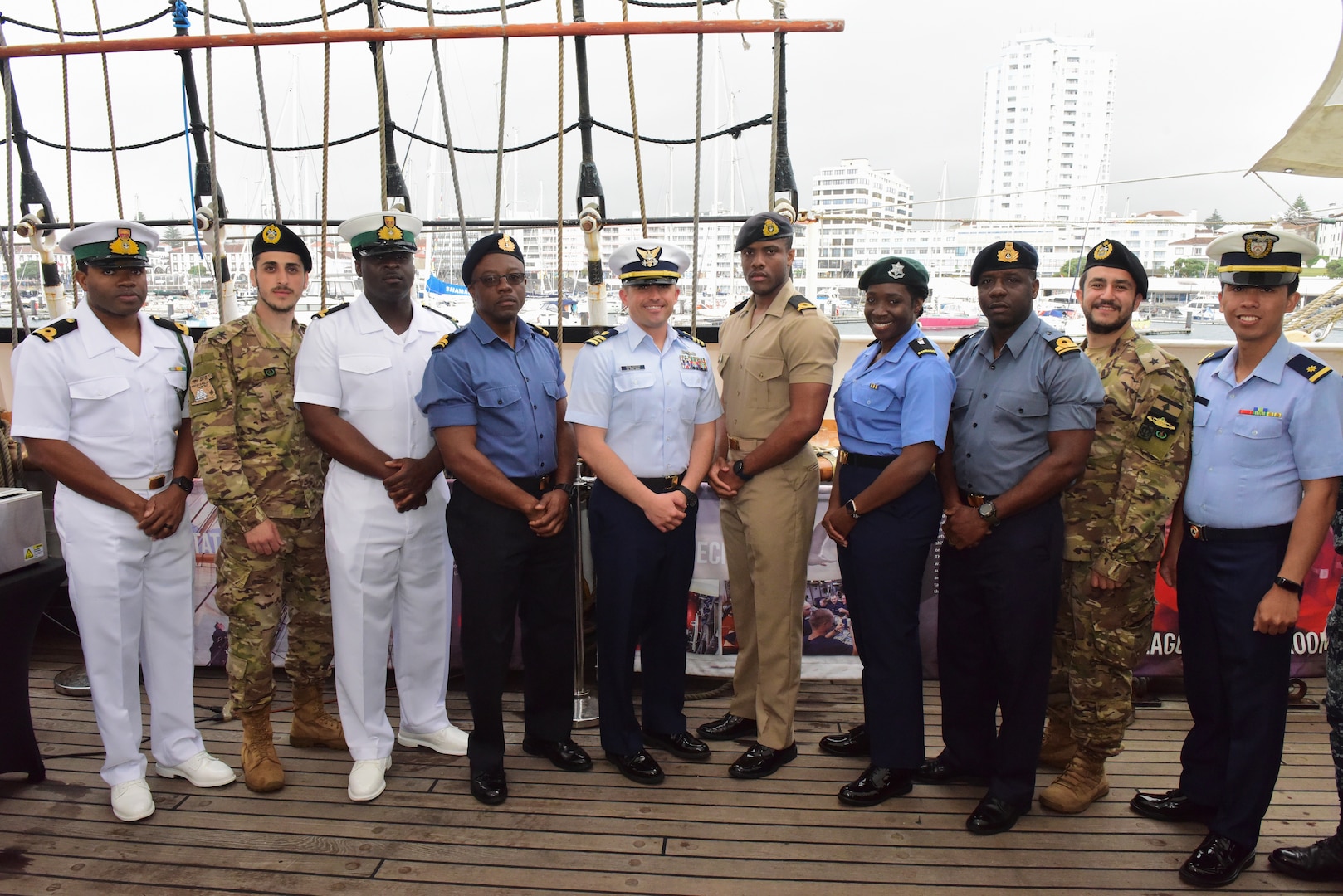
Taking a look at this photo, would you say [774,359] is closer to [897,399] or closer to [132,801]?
[897,399]

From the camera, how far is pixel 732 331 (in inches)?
109

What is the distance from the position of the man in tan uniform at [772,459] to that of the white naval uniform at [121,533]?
5.48 feet

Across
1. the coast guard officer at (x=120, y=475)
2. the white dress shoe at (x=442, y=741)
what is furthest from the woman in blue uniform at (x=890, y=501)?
the coast guard officer at (x=120, y=475)

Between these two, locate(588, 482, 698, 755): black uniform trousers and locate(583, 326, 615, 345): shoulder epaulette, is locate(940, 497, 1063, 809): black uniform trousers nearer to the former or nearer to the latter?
locate(588, 482, 698, 755): black uniform trousers

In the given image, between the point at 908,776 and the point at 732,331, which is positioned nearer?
the point at 908,776

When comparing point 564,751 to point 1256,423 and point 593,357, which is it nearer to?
point 593,357

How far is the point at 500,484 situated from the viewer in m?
2.44

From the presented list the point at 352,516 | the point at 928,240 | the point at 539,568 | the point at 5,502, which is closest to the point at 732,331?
the point at 539,568

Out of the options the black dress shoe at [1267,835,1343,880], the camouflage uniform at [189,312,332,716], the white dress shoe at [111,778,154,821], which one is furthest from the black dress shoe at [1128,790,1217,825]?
the white dress shoe at [111,778,154,821]

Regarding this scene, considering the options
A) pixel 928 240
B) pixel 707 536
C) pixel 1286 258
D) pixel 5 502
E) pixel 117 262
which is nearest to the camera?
pixel 1286 258

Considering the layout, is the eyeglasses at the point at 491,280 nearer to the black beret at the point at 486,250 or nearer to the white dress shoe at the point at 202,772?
the black beret at the point at 486,250

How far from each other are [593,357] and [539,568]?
0.66 m

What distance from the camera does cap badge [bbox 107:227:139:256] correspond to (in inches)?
96.9

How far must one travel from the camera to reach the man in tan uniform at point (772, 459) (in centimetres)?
255
